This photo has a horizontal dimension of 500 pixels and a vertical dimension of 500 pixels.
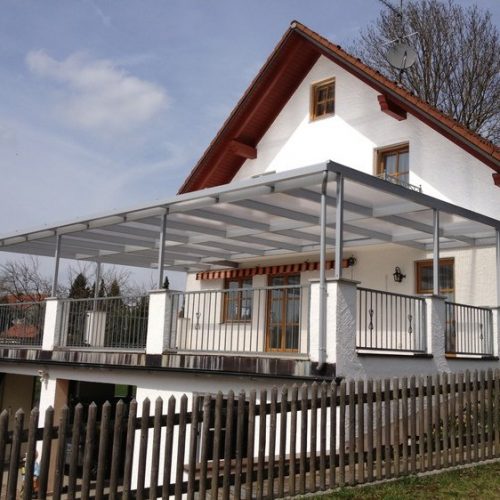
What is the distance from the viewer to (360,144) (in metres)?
16.0

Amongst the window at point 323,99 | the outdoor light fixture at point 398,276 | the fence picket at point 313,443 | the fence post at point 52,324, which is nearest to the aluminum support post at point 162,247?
the fence post at point 52,324

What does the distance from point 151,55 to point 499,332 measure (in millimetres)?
8538

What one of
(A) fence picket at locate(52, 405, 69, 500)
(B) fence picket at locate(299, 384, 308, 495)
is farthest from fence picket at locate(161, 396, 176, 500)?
(B) fence picket at locate(299, 384, 308, 495)

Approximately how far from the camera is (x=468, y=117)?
25.5m

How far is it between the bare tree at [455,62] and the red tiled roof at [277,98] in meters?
9.41

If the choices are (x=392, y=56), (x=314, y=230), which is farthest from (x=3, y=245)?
(x=392, y=56)

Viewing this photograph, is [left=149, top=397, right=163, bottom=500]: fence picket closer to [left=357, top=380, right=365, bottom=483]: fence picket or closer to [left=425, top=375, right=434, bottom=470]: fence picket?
[left=357, top=380, right=365, bottom=483]: fence picket

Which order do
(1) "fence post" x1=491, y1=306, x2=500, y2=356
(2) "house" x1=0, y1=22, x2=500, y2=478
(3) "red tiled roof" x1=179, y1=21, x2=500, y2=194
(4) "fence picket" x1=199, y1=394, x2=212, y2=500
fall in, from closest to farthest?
1. (4) "fence picket" x1=199, y1=394, x2=212, y2=500
2. (2) "house" x1=0, y1=22, x2=500, y2=478
3. (1) "fence post" x1=491, y1=306, x2=500, y2=356
4. (3) "red tiled roof" x1=179, y1=21, x2=500, y2=194

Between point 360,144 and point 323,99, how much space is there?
6.90ft

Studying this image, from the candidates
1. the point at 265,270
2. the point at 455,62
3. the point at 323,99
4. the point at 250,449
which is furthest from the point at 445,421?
the point at 455,62

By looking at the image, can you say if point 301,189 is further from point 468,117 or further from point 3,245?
point 468,117

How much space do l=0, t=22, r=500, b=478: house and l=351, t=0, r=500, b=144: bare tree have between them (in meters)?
10.2

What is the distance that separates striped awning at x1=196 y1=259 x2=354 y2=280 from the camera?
16031 millimetres

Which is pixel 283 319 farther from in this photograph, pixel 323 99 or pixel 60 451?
pixel 60 451
